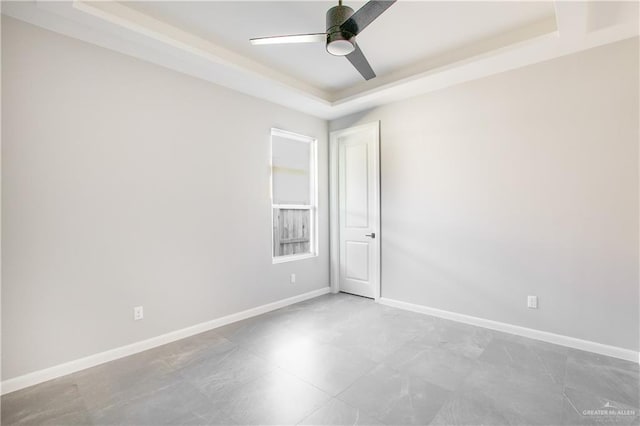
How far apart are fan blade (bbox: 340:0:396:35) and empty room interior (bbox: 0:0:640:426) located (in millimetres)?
16

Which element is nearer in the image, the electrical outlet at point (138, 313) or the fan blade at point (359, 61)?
the fan blade at point (359, 61)

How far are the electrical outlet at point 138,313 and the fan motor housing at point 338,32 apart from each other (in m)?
2.72

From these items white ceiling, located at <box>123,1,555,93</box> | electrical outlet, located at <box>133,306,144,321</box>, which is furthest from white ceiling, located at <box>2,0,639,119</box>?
electrical outlet, located at <box>133,306,144,321</box>

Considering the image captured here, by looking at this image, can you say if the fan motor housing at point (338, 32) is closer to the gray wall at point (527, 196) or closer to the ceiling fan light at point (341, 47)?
the ceiling fan light at point (341, 47)

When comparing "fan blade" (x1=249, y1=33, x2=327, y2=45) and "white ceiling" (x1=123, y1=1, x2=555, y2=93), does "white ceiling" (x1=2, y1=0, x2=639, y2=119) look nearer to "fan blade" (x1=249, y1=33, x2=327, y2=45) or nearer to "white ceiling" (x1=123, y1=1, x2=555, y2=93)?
"white ceiling" (x1=123, y1=1, x2=555, y2=93)

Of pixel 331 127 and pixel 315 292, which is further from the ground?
pixel 331 127

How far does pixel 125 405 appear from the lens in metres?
1.99

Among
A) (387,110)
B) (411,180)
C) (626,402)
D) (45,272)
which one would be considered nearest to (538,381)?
(626,402)

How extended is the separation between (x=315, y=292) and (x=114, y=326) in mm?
2528

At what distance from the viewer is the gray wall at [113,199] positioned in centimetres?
224

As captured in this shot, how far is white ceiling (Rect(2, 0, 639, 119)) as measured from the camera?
2.29 metres

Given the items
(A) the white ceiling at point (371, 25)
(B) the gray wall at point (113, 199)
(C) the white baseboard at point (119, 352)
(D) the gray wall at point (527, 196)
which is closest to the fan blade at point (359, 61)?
(A) the white ceiling at point (371, 25)

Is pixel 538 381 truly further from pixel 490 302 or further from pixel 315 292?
pixel 315 292

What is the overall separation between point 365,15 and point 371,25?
106 cm
